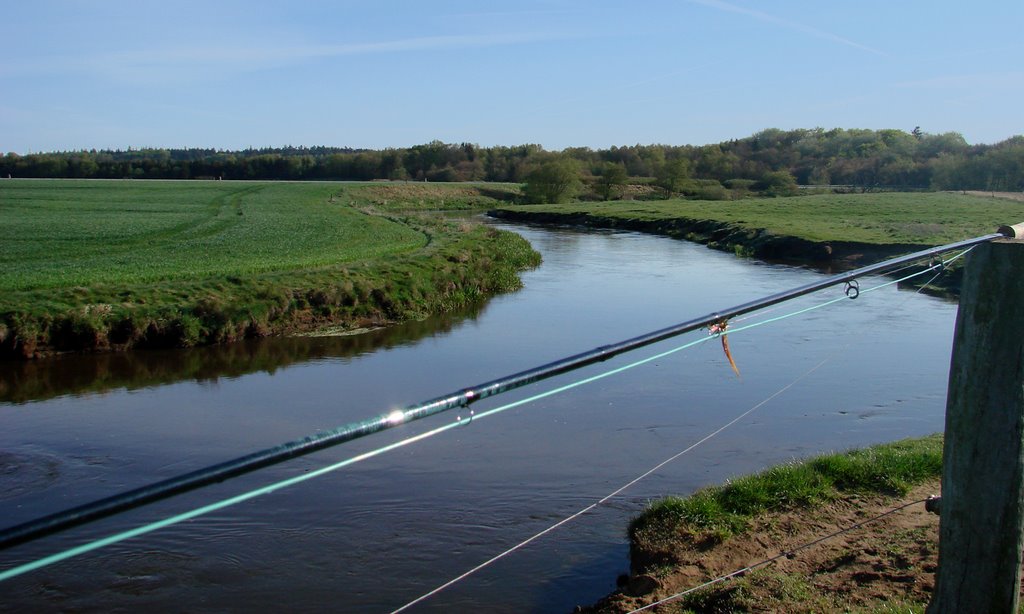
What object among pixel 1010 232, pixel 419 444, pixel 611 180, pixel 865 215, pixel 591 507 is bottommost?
pixel 419 444

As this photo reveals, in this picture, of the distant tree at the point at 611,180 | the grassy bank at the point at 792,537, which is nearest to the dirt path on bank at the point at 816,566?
the grassy bank at the point at 792,537

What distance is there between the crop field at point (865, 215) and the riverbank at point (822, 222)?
0.04 meters

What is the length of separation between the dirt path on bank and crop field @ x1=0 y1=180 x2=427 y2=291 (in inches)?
667

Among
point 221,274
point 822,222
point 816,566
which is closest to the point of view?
point 816,566

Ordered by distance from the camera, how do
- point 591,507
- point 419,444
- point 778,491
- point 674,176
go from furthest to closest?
1. point 674,176
2. point 419,444
3. point 591,507
4. point 778,491

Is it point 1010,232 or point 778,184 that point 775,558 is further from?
point 778,184

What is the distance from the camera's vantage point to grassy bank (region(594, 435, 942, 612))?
5562mm

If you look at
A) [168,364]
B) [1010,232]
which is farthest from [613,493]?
[168,364]

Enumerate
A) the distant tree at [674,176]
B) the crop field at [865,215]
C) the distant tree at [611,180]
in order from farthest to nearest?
the distant tree at [611,180], the distant tree at [674,176], the crop field at [865,215]

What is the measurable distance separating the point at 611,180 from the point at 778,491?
8194cm

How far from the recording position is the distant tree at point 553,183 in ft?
273

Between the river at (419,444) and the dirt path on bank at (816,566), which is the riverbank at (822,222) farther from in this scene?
the dirt path on bank at (816,566)

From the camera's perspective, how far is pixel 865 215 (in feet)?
162

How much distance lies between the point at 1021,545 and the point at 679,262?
31.1m
